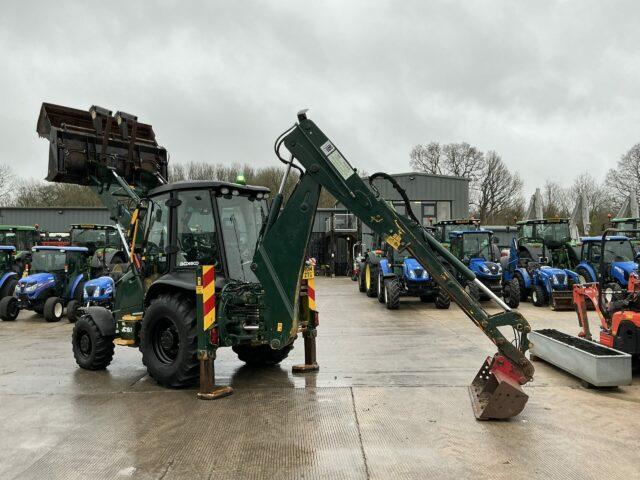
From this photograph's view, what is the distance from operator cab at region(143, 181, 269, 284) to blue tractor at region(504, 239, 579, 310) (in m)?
9.86

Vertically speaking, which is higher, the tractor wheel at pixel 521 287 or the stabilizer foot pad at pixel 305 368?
the tractor wheel at pixel 521 287

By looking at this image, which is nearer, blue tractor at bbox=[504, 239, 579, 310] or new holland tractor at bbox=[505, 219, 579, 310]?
blue tractor at bbox=[504, 239, 579, 310]

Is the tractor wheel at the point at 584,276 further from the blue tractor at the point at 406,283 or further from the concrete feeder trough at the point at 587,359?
the concrete feeder trough at the point at 587,359

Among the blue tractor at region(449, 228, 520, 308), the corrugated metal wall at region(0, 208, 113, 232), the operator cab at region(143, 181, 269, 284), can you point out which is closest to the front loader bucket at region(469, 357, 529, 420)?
the operator cab at region(143, 181, 269, 284)

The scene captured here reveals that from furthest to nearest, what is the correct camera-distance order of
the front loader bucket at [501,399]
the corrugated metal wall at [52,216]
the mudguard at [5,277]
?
the corrugated metal wall at [52,216] < the mudguard at [5,277] < the front loader bucket at [501,399]

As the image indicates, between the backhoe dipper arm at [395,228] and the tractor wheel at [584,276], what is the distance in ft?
35.7

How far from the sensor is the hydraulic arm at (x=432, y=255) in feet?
15.9

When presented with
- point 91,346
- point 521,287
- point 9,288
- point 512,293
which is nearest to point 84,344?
point 91,346

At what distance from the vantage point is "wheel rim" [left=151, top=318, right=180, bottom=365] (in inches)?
242

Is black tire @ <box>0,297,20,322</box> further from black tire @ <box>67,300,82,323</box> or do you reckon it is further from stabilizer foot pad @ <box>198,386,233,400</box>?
stabilizer foot pad @ <box>198,386,233,400</box>

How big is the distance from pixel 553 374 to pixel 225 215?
4696mm

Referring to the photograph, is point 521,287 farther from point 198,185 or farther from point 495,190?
point 495,190

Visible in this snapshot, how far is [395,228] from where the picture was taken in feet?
17.3

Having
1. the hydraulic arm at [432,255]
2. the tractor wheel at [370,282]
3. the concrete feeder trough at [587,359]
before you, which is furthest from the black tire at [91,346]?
the tractor wheel at [370,282]
